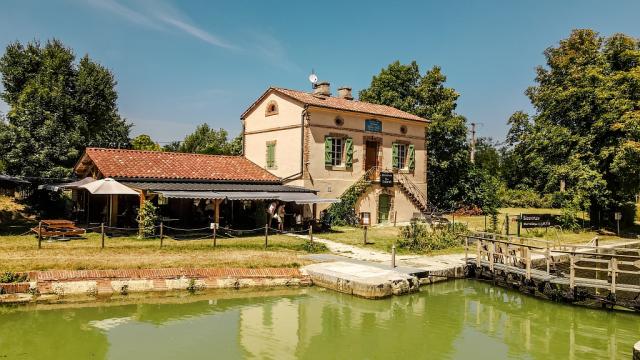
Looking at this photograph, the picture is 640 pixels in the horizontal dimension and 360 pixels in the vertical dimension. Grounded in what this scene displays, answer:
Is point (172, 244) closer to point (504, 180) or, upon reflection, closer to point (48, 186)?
point (48, 186)

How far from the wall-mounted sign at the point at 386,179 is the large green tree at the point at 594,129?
9.62 meters

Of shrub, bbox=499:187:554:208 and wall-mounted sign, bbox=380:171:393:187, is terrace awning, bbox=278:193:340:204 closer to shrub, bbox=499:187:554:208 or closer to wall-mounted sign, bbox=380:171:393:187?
wall-mounted sign, bbox=380:171:393:187

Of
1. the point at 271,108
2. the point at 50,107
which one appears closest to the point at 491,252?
the point at 271,108

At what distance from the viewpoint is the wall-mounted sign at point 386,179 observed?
2636 cm

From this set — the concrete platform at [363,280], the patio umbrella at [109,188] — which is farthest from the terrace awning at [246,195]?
the concrete platform at [363,280]

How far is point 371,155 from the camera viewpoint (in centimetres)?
2692

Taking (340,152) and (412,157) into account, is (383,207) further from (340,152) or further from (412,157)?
(340,152)

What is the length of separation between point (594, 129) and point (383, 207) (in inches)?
516

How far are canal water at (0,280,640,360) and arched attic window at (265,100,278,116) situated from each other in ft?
48.8

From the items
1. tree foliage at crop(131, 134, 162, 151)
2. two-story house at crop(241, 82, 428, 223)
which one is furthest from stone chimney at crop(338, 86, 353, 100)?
tree foliage at crop(131, 134, 162, 151)

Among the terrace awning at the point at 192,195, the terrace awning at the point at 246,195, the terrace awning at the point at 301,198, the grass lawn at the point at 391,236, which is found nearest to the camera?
the terrace awning at the point at 192,195

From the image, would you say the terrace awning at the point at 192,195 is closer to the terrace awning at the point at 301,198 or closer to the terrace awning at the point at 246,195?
the terrace awning at the point at 246,195

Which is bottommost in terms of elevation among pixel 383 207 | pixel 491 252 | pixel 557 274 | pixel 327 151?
pixel 557 274

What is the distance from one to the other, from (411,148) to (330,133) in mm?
6296
